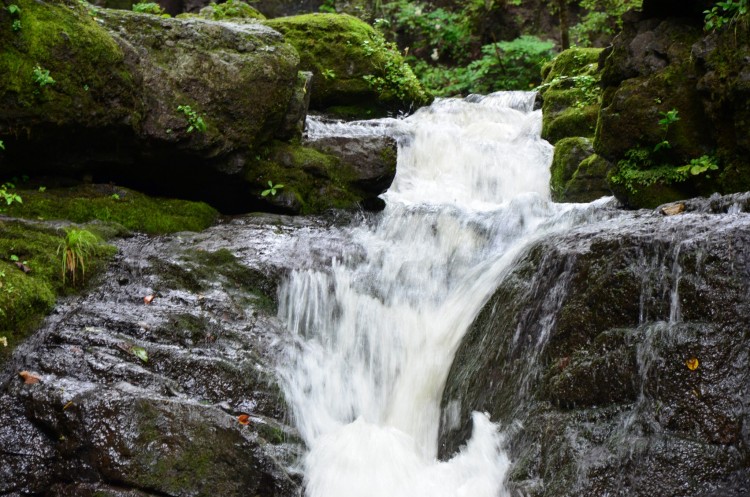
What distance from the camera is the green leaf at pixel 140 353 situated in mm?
4465

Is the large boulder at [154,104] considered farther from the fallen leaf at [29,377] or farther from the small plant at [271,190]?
the fallen leaf at [29,377]

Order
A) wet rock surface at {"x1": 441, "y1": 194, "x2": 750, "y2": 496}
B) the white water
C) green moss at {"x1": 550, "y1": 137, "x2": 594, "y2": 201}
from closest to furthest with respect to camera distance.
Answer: wet rock surface at {"x1": 441, "y1": 194, "x2": 750, "y2": 496}
the white water
green moss at {"x1": 550, "y1": 137, "x2": 594, "y2": 201}

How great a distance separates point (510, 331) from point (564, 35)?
12.1m

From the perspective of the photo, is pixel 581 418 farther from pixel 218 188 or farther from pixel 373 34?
pixel 373 34

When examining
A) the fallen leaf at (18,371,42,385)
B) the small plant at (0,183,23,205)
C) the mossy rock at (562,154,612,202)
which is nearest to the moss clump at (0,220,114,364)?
the fallen leaf at (18,371,42,385)

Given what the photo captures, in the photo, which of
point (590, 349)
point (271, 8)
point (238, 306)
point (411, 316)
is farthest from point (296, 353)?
point (271, 8)

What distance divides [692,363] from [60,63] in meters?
5.94

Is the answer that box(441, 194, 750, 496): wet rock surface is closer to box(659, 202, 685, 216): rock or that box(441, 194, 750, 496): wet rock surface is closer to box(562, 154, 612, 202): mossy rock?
box(659, 202, 685, 216): rock

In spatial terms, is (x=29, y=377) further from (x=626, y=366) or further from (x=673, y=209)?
(x=673, y=209)

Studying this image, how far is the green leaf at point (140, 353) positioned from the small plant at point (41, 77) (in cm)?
294

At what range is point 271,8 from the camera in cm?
1939

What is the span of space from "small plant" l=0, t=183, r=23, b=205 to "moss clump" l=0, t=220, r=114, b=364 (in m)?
0.33

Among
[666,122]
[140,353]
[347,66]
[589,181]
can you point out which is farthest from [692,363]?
[347,66]

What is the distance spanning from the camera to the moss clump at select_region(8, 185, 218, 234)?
6.11 m
